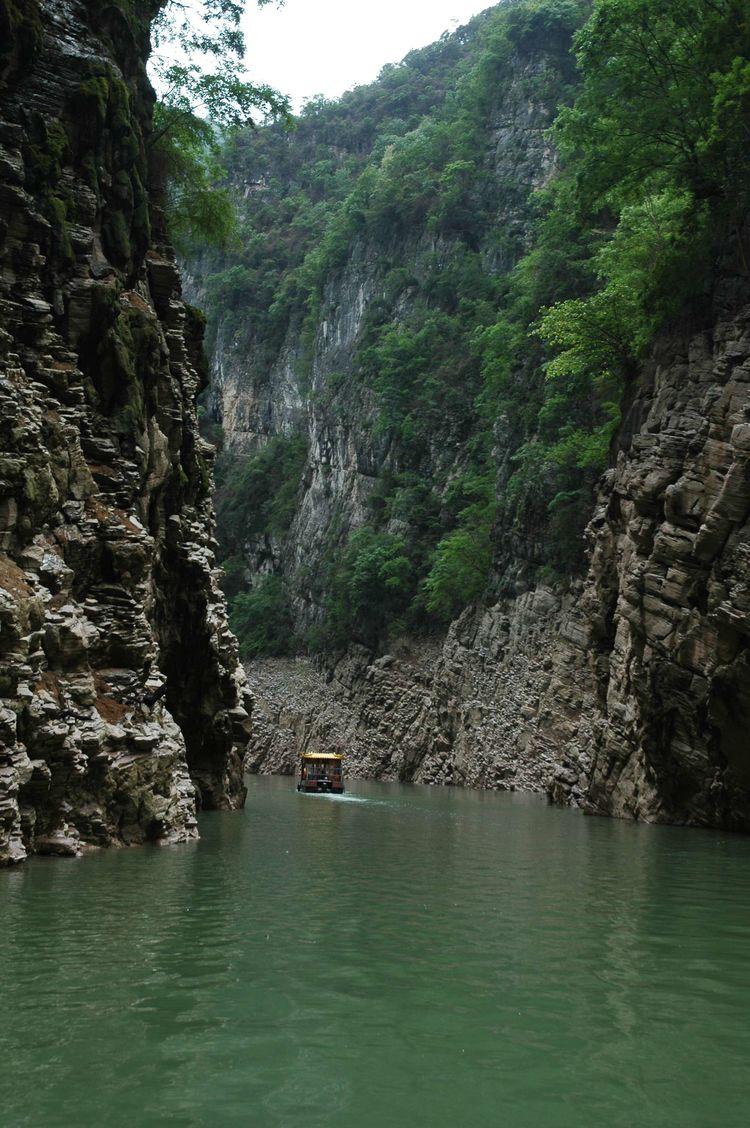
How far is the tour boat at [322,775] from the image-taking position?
48000 mm

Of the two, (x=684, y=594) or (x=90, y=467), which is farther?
(x=684, y=594)

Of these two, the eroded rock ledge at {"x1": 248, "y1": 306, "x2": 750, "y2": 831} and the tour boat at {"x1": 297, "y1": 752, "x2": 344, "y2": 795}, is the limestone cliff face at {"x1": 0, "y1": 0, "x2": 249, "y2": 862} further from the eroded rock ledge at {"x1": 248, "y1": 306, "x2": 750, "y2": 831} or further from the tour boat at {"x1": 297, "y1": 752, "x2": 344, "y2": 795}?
the tour boat at {"x1": 297, "y1": 752, "x2": 344, "y2": 795}

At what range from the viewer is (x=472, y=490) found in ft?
217

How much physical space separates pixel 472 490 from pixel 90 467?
45.3 metres

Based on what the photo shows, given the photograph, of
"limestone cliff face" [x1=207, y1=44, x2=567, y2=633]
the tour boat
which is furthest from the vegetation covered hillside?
the tour boat

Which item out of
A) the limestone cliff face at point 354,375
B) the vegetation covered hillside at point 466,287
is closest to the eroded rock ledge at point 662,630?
the vegetation covered hillside at point 466,287

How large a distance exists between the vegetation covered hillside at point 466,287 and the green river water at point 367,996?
73.3 ft

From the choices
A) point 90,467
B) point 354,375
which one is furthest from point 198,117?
point 354,375

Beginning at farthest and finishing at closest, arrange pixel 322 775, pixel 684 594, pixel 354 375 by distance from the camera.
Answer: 1. pixel 354 375
2. pixel 322 775
3. pixel 684 594

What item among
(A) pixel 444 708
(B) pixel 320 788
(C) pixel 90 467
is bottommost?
(B) pixel 320 788

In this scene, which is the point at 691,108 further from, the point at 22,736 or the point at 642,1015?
the point at 642,1015

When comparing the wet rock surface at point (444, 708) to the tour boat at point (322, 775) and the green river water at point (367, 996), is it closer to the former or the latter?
the tour boat at point (322, 775)

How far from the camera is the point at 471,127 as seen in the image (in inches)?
3152

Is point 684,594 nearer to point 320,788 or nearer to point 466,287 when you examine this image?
point 320,788
